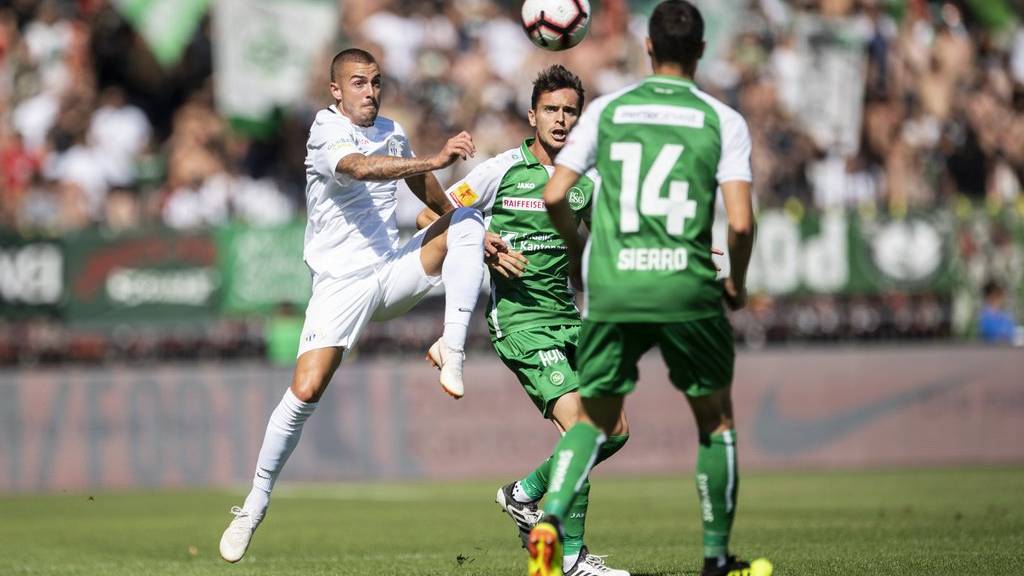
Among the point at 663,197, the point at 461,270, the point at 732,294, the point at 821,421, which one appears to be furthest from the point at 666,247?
the point at 821,421

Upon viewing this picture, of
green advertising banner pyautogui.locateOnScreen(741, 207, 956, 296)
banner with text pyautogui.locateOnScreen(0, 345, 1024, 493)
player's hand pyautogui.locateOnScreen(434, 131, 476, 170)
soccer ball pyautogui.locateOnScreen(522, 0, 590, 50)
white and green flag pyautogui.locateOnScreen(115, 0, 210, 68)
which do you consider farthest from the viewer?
white and green flag pyautogui.locateOnScreen(115, 0, 210, 68)

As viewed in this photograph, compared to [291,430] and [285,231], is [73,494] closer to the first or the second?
[285,231]

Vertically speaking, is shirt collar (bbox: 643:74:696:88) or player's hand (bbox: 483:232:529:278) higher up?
shirt collar (bbox: 643:74:696:88)

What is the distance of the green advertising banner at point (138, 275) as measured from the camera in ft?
54.4

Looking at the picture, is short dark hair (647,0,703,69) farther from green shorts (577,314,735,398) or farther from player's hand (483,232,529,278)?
player's hand (483,232,529,278)

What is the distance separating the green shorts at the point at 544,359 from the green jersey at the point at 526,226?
0.18 ft

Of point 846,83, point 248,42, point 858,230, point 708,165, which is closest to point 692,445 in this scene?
point 858,230

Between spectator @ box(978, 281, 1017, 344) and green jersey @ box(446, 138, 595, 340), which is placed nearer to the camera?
green jersey @ box(446, 138, 595, 340)

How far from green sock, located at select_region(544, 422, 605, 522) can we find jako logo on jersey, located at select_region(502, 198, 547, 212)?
6.81 ft

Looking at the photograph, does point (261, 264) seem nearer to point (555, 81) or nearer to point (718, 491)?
point (555, 81)

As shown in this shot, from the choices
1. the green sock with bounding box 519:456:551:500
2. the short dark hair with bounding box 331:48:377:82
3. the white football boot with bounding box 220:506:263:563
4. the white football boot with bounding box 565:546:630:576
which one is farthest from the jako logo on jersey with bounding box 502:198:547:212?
the white football boot with bounding box 220:506:263:563

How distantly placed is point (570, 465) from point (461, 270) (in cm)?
196

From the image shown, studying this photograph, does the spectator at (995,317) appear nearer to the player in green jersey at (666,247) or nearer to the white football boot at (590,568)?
the white football boot at (590,568)

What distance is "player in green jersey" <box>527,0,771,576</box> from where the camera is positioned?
6715 millimetres
